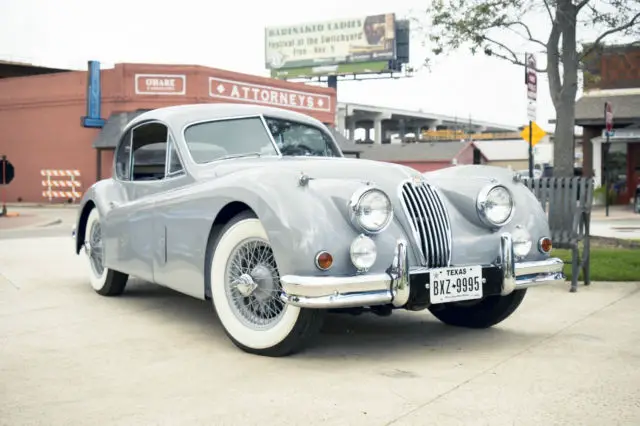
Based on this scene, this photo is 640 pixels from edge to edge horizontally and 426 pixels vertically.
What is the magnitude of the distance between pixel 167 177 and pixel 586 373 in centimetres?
325

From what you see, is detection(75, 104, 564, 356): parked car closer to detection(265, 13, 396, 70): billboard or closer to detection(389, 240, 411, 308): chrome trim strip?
detection(389, 240, 411, 308): chrome trim strip

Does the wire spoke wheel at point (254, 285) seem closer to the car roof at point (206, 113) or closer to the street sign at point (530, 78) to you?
the car roof at point (206, 113)

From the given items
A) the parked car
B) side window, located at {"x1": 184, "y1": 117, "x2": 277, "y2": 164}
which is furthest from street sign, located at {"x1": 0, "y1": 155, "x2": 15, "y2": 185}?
side window, located at {"x1": 184, "y1": 117, "x2": 277, "y2": 164}

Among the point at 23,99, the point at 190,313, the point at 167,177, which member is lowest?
the point at 190,313

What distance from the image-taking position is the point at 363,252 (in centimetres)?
397

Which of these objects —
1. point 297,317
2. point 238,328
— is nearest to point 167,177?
A: point 238,328

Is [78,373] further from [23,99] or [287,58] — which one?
[287,58]

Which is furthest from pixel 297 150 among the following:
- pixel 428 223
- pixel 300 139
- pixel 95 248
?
pixel 95 248

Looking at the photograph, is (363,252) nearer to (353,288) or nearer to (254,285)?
(353,288)

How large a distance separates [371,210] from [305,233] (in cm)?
41

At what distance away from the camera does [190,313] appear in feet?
18.8

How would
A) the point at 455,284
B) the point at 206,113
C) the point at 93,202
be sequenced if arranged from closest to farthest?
the point at 455,284 → the point at 206,113 → the point at 93,202

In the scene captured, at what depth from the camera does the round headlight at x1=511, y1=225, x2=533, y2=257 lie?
184 inches

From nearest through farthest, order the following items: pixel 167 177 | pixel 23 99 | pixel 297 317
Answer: pixel 297 317 → pixel 167 177 → pixel 23 99
